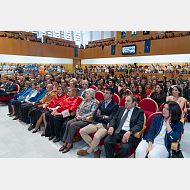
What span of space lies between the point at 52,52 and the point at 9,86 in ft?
31.9

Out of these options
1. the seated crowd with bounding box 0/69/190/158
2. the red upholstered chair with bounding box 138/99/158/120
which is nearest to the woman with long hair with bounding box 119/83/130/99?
the seated crowd with bounding box 0/69/190/158

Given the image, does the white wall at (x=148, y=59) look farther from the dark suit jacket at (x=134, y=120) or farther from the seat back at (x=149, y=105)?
the dark suit jacket at (x=134, y=120)

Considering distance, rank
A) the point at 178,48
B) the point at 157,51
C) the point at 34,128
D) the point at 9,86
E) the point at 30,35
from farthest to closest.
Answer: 1. the point at 30,35
2. the point at 157,51
3. the point at 178,48
4. the point at 9,86
5. the point at 34,128

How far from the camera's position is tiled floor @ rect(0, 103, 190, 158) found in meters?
2.84

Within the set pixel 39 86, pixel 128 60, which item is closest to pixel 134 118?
pixel 39 86

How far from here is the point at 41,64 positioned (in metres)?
14.2

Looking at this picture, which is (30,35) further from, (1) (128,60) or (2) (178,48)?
(2) (178,48)

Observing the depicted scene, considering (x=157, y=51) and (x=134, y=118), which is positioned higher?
(x=157, y=51)

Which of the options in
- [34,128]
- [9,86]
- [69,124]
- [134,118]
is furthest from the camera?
[9,86]

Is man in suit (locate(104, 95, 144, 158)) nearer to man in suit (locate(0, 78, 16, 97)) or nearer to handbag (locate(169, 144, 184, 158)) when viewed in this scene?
handbag (locate(169, 144, 184, 158))

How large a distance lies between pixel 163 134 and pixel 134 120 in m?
0.50

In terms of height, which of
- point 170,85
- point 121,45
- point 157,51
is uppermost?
point 121,45

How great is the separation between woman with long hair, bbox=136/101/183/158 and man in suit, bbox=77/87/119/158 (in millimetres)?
757

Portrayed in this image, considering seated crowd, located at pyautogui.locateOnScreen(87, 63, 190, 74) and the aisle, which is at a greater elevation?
seated crowd, located at pyautogui.locateOnScreen(87, 63, 190, 74)
